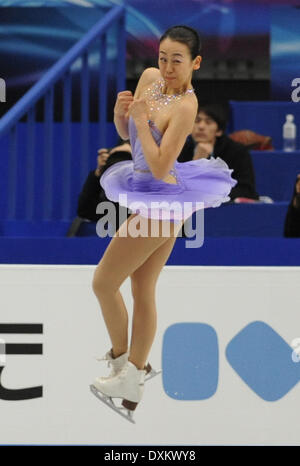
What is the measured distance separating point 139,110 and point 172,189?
25 centimetres

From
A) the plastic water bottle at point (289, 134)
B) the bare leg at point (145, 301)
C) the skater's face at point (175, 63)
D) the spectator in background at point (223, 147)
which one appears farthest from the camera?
the plastic water bottle at point (289, 134)

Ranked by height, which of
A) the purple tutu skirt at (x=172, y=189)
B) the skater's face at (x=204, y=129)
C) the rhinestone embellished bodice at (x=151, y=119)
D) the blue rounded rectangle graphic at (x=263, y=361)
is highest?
the skater's face at (x=204, y=129)

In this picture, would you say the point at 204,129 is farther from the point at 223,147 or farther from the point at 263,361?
the point at 263,361

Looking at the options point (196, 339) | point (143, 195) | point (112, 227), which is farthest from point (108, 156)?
point (143, 195)

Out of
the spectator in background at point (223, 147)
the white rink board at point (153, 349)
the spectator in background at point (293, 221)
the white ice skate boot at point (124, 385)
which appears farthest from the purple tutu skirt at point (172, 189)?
the spectator in background at point (223, 147)

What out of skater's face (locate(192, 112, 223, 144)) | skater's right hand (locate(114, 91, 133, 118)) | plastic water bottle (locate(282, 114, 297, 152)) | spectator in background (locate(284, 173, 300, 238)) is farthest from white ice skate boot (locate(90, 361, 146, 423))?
plastic water bottle (locate(282, 114, 297, 152))

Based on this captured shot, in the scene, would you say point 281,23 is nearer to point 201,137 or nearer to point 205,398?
point 201,137

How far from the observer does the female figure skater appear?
2682 millimetres

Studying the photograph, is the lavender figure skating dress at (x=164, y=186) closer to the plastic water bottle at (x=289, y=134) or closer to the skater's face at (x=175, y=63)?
the skater's face at (x=175, y=63)

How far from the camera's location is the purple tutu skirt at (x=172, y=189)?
2.74 meters

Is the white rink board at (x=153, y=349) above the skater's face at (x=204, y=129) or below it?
below

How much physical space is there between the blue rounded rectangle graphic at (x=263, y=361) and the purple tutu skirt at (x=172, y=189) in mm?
1078

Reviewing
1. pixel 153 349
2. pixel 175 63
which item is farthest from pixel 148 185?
pixel 153 349

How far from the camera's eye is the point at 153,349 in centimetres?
374
